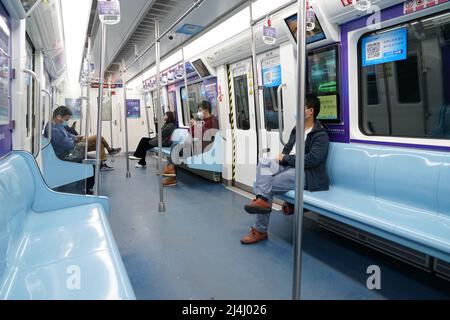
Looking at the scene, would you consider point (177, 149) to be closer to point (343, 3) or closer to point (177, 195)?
point (177, 195)

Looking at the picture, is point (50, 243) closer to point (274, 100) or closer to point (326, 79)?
point (326, 79)

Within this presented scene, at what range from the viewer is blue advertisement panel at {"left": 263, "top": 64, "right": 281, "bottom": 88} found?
14.5 ft

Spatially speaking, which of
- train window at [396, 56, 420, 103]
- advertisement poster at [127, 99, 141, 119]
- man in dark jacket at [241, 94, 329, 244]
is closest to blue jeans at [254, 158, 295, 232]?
man in dark jacket at [241, 94, 329, 244]

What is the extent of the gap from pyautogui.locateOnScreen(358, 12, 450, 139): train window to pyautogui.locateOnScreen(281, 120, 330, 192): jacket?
473mm

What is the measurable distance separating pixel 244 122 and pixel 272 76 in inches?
42.5

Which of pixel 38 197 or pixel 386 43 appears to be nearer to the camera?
pixel 38 197

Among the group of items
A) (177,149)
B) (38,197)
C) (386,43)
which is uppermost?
(386,43)

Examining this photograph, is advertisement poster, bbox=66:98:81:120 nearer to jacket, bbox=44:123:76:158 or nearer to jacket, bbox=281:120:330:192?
jacket, bbox=44:123:76:158

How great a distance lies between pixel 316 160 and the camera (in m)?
3.10

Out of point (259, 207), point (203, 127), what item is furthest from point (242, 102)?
point (259, 207)
